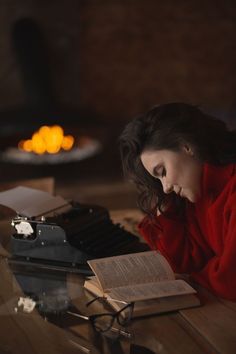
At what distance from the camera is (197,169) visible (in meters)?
1.64

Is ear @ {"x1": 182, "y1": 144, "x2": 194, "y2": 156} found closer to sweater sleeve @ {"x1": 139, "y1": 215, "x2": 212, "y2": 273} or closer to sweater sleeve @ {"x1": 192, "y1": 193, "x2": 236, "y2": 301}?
sweater sleeve @ {"x1": 192, "y1": 193, "x2": 236, "y2": 301}

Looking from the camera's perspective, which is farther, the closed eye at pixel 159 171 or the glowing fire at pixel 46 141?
the glowing fire at pixel 46 141

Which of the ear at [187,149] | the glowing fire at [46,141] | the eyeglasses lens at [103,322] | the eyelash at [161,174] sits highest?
the ear at [187,149]

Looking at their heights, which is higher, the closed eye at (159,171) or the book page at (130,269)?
the closed eye at (159,171)

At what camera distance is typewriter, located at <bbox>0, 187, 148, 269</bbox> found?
1.75 m

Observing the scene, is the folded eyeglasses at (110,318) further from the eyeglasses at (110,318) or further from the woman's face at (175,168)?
the woman's face at (175,168)

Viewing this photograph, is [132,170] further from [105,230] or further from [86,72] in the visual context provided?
[86,72]

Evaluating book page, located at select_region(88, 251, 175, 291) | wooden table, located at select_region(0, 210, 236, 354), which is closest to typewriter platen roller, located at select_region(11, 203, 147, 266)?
book page, located at select_region(88, 251, 175, 291)

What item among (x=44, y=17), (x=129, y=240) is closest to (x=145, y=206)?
(x=129, y=240)

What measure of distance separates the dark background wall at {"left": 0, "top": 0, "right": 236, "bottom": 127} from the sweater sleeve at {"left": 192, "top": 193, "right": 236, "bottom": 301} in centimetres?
261

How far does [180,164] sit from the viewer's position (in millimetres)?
1619

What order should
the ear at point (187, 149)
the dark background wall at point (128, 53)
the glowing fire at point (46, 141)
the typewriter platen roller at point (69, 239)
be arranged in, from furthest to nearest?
1. the dark background wall at point (128, 53)
2. the glowing fire at point (46, 141)
3. the typewriter platen roller at point (69, 239)
4. the ear at point (187, 149)

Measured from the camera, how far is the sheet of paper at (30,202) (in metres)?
1.84

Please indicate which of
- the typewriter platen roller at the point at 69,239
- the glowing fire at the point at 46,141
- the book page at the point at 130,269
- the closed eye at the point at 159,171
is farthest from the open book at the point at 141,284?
the glowing fire at the point at 46,141
